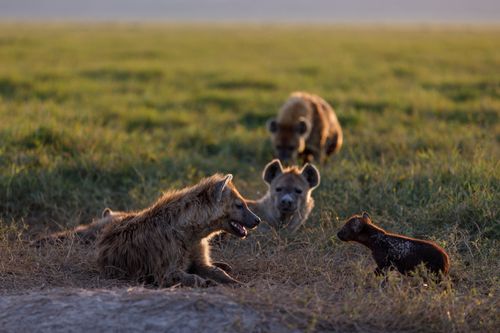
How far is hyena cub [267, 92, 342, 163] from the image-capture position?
8.18 meters

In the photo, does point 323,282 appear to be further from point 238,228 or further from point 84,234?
point 84,234

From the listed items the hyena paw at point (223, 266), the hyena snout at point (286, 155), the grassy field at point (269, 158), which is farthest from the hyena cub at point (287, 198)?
the hyena snout at point (286, 155)

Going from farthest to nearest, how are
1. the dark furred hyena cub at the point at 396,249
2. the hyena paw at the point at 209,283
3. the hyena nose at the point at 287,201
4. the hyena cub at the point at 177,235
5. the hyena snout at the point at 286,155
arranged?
the hyena snout at the point at 286,155 → the hyena nose at the point at 287,201 → the hyena cub at the point at 177,235 → the hyena paw at the point at 209,283 → the dark furred hyena cub at the point at 396,249

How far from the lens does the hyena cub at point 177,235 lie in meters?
4.51

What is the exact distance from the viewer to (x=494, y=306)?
386 cm

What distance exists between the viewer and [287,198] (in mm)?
5602

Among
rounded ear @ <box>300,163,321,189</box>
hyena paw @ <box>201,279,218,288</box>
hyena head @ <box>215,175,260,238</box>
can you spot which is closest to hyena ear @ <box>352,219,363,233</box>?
hyena head @ <box>215,175,260,238</box>

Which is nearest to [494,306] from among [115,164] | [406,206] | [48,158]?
[406,206]

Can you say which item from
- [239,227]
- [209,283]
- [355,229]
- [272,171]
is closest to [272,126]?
[272,171]

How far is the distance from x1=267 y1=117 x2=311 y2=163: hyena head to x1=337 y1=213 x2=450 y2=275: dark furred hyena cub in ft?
12.2

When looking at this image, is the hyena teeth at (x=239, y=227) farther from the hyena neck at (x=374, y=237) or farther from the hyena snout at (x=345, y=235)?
the hyena neck at (x=374, y=237)

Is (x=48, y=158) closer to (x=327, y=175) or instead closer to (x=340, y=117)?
(x=327, y=175)

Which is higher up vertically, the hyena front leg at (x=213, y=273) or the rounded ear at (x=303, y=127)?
the rounded ear at (x=303, y=127)

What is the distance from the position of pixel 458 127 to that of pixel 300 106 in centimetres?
198
